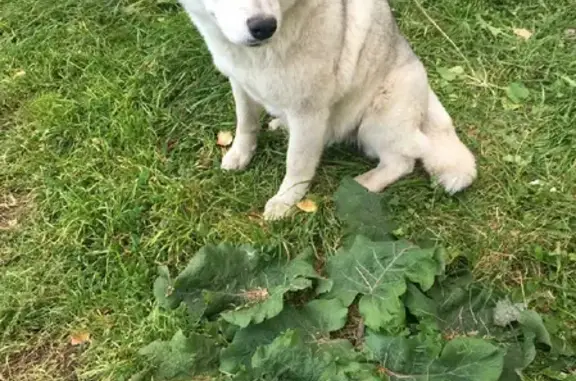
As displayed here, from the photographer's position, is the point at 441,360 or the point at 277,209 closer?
the point at 441,360

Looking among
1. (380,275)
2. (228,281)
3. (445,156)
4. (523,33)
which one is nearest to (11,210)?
(228,281)

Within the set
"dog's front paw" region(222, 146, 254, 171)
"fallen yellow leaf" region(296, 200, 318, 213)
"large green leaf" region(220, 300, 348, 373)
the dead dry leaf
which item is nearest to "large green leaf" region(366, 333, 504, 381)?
"large green leaf" region(220, 300, 348, 373)

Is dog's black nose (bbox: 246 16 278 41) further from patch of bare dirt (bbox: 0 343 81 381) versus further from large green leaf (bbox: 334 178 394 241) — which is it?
patch of bare dirt (bbox: 0 343 81 381)

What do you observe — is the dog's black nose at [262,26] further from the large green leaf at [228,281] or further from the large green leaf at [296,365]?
the large green leaf at [296,365]

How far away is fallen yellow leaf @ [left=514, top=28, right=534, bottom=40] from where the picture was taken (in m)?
4.01

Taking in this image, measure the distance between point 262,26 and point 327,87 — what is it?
0.55 metres

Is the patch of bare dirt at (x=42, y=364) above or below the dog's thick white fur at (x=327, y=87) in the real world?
below

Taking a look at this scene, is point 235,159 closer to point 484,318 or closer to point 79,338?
point 79,338

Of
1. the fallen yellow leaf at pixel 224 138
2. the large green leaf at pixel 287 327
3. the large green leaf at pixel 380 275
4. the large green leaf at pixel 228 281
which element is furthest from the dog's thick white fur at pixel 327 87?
the large green leaf at pixel 287 327

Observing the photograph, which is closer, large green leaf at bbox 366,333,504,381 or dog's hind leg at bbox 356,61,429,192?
large green leaf at bbox 366,333,504,381

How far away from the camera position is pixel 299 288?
9.15 feet

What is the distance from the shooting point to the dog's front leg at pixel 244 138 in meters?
3.35

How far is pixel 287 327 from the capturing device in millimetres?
2713

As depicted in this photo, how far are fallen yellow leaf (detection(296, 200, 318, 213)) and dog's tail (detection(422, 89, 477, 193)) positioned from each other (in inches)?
21.2
